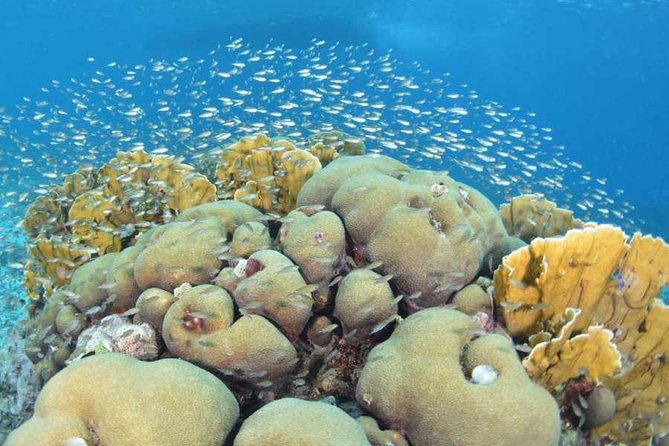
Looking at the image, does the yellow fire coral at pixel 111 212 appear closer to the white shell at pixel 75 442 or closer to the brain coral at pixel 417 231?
the brain coral at pixel 417 231

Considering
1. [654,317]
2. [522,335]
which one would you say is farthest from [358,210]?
[654,317]

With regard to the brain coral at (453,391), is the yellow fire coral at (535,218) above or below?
below

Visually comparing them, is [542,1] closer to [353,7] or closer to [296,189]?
[353,7]

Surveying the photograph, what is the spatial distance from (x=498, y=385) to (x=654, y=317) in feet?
8.29

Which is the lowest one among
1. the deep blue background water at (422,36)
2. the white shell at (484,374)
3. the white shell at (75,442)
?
the deep blue background water at (422,36)

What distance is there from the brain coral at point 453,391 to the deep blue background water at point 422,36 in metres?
47.6

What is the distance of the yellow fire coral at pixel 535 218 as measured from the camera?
715cm

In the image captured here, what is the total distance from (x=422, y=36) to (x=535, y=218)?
77.5 m

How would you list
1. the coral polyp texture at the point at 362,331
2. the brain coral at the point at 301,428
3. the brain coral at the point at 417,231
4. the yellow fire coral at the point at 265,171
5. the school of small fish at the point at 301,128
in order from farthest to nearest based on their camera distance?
the school of small fish at the point at 301,128
the yellow fire coral at the point at 265,171
the brain coral at the point at 417,231
the coral polyp texture at the point at 362,331
the brain coral at the point at 301,428

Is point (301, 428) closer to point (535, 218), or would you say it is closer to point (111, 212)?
point (535, 218)

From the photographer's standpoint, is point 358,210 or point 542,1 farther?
point 542,1

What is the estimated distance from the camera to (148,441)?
330cm

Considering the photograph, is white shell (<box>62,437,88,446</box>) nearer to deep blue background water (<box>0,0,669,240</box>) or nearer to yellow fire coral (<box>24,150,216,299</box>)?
yellow fire coral (<box>24,150,216,299</box>)

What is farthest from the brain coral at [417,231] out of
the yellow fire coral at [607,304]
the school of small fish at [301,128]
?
the school of small fish at [301,128]
